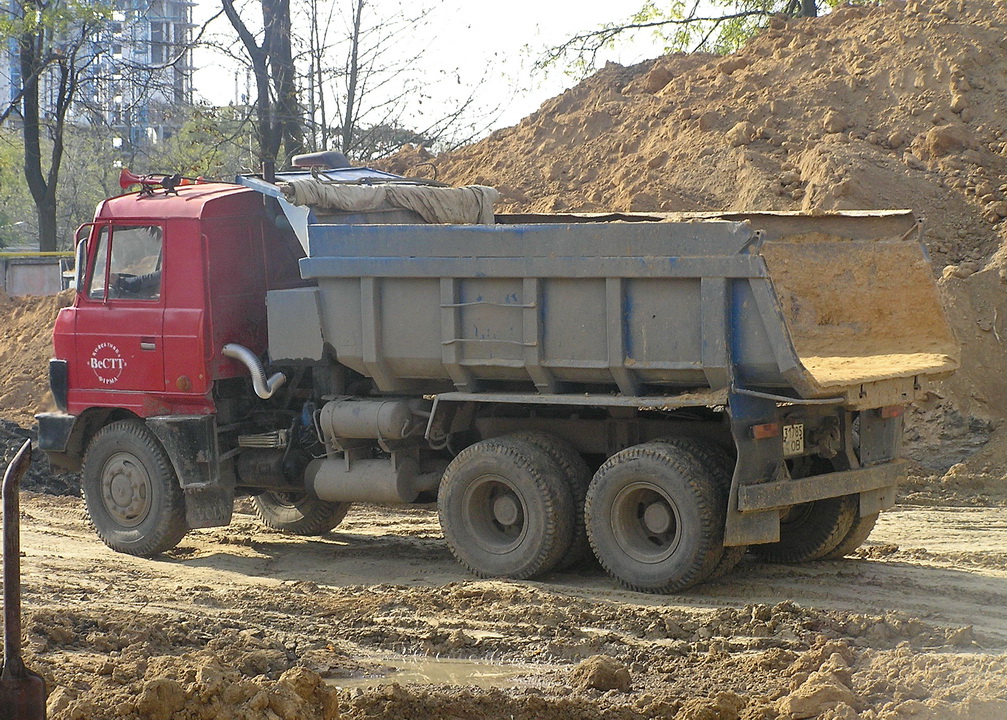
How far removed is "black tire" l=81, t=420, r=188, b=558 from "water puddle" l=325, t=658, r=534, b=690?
3504mm

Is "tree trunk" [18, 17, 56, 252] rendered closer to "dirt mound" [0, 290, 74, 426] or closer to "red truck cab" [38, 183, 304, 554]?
"dirt mound" [0, 290, 74, 426]

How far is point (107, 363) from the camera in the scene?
384 inches

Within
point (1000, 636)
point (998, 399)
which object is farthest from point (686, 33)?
point (1000, 636)

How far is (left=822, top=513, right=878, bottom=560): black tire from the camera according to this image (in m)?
8.69

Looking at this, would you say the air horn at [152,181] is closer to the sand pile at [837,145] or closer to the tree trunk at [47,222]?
the sand pile at [837,145]

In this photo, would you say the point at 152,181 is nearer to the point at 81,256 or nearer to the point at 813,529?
the point at 81,256

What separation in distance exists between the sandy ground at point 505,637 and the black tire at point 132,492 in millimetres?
182

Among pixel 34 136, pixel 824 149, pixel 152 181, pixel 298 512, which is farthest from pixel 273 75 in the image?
pixel 298 512

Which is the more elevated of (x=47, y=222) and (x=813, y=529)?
(x=47, y=222)

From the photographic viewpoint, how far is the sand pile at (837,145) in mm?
13328

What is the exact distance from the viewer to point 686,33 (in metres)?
24.0

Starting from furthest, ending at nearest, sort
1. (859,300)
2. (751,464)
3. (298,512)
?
(298,512) → (859,300) → (751,464)

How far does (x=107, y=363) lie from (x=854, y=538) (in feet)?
18.1

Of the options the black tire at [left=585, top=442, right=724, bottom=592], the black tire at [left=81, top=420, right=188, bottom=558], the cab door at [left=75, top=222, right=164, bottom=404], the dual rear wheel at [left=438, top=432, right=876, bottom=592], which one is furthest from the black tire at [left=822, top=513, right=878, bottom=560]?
the cab door at [left=75, top=222, right=164, bottom=404]
